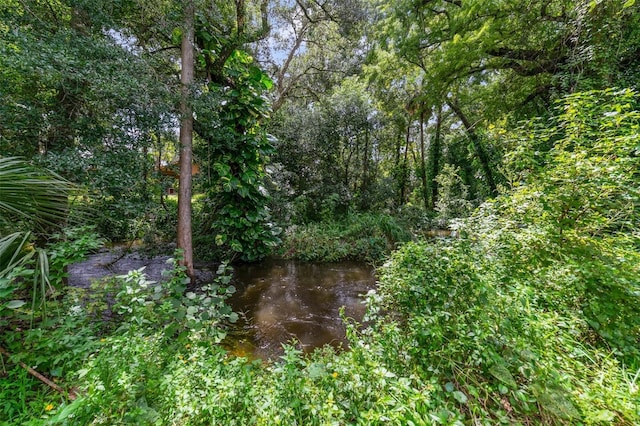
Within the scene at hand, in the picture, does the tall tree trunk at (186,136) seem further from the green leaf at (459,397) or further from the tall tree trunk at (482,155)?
the tall tree trunk at (482,155)

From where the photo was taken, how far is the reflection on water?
296cm

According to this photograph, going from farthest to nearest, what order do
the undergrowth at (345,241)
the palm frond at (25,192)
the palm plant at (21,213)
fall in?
the undergrowth at (345,241) → the palm frond at (25,192) → the palm plant at (21,213)

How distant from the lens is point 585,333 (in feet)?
5.28

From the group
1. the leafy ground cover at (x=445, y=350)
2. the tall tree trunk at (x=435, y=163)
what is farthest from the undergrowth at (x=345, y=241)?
the tall tree trunk at (x=435, y=163)

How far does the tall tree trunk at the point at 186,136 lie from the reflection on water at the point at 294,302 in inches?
45.8

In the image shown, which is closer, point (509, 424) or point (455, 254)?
point (509, 424)

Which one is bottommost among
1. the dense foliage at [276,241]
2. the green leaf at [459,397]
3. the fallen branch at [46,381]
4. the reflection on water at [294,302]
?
the reflection on water at [294,302]

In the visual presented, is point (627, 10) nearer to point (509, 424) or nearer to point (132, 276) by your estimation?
point (509, 424)

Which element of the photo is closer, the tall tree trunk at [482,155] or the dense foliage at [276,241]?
the dense foliage at [276,241]

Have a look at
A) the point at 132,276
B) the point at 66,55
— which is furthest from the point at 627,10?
the point at 66,55

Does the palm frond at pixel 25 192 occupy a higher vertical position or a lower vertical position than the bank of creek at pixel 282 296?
higher

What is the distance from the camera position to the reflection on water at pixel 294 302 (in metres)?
2.96

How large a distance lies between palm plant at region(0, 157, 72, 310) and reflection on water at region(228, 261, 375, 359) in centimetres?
194

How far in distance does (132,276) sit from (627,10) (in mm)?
6536
